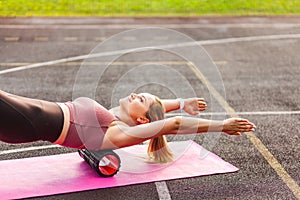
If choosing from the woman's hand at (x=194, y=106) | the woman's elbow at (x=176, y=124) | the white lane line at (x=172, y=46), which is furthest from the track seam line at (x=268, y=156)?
the white lane line at (x=172, y=46)

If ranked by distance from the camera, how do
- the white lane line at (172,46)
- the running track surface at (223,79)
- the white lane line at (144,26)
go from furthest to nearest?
the white lane line at (144,26) < the white lane line at (172,46) < the running track surface at (223,79)

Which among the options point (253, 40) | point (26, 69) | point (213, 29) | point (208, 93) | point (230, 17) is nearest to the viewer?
point (208, 93)

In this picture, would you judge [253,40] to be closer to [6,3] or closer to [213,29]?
[213,29]

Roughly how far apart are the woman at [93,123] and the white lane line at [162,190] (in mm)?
465

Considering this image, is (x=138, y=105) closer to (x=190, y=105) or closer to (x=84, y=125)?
(x=84, y=125)

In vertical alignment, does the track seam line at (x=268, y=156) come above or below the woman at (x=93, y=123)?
below

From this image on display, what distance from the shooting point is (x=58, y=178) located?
17.4 ft

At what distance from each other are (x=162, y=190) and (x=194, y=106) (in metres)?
1.17

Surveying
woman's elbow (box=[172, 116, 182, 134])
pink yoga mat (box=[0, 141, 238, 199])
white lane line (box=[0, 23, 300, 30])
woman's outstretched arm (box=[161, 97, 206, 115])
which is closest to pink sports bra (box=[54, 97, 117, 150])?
pink yoga mat (box=[0, 141, 238, 199])

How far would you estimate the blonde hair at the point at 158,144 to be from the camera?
17.6 feet

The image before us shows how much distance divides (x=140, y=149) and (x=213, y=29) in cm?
808

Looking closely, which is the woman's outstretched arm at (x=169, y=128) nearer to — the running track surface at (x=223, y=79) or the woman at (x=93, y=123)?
the woman at (x=93, y=123)

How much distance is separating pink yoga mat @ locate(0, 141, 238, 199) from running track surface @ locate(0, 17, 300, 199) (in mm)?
132

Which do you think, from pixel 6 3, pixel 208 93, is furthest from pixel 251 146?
pixel 6 3
